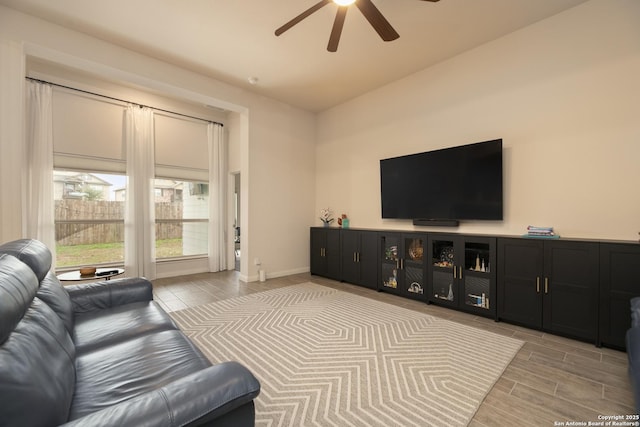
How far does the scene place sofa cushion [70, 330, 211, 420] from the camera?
1.14 m

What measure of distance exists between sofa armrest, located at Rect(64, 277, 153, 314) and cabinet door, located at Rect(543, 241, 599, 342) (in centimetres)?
368

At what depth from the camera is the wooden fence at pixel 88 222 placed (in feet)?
14.2

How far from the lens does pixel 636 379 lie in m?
1.35

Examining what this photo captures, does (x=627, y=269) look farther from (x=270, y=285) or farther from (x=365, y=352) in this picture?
(x=270, y=285)

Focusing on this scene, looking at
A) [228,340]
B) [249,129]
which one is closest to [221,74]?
[249,129]

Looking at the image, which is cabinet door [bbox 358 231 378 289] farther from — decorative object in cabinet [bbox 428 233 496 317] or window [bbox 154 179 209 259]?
window [bbox 154 179 209 259]

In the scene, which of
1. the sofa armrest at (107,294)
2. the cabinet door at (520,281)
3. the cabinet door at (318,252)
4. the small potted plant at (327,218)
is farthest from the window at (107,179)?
the cabinet door at (520,281)

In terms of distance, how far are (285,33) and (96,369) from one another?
11.3ft

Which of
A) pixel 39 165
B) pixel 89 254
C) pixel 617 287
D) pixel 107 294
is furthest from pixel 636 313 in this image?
pixel 39 165

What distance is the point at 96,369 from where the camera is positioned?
1349mm

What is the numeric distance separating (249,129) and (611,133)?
4.55m

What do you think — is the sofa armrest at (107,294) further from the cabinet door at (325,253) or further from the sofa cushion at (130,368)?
the cabinet door at (325,253)

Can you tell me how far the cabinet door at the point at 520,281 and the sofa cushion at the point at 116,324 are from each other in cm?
313

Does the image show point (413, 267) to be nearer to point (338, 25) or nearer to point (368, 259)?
point (368, 259)
